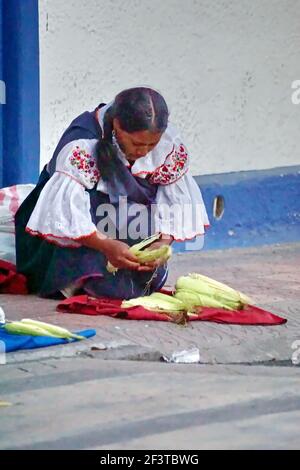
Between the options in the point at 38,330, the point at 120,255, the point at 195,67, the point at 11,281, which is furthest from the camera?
the point at 195,67

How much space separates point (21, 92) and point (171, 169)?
1.30 metres

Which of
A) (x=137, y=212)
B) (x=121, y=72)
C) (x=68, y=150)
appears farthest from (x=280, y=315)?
(x=121, y=72)

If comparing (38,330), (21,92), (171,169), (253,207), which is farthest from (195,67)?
(38,330)

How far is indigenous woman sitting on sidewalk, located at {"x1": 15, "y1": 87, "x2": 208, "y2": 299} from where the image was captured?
23.0 feet

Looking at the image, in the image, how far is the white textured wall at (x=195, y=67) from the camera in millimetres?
8352

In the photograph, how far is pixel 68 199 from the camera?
23.0 feet

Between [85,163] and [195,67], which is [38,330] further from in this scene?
[195,67]

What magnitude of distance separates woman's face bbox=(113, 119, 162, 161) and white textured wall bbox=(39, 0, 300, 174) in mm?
1349

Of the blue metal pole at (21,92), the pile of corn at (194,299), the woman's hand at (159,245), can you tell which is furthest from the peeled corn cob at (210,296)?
the blue metal pole at (21,92)

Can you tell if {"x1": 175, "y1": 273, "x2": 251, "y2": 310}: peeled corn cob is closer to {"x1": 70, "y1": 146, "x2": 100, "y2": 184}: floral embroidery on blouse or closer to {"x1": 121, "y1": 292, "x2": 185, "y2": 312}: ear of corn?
{"x1": 121, "y1": 292, "x2": 185, "y2": 312}: ear of corn

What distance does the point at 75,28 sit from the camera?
8.30 meters

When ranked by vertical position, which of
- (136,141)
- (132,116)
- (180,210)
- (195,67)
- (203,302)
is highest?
(195,67)

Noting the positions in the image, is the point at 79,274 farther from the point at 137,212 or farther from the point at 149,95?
the point at 149,95
